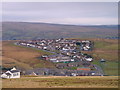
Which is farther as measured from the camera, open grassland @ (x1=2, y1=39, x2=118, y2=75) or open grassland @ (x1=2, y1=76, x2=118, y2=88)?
open grassland @ (x1=2, y1=39, x2=118, y2=75)

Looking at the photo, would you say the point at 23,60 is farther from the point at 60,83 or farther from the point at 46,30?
the point at 46,30

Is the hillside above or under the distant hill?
under

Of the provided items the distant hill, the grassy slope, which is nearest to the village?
the grassy slope

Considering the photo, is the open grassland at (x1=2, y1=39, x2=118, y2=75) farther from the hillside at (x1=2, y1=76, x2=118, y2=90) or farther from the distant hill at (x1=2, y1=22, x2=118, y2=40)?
the distant hill at (x1=2, y1=22, x2=118, y2=40)

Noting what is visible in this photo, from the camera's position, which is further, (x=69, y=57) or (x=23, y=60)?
(x=69, y=57)

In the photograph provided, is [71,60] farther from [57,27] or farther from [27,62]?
[57,27]

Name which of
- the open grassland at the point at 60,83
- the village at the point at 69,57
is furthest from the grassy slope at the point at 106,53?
the open grassland at the point at 60,83

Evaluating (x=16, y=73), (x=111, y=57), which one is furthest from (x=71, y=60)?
(x=16, y=73)

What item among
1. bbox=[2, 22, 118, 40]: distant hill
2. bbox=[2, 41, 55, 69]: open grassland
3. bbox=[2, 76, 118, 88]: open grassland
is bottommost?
bbox=[2, 41, 55, 69]: open grassland

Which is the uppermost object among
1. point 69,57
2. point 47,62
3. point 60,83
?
point 60,83

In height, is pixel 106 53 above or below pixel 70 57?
above

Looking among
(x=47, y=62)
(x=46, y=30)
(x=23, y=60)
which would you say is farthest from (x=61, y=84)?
(x=46, y=30)
